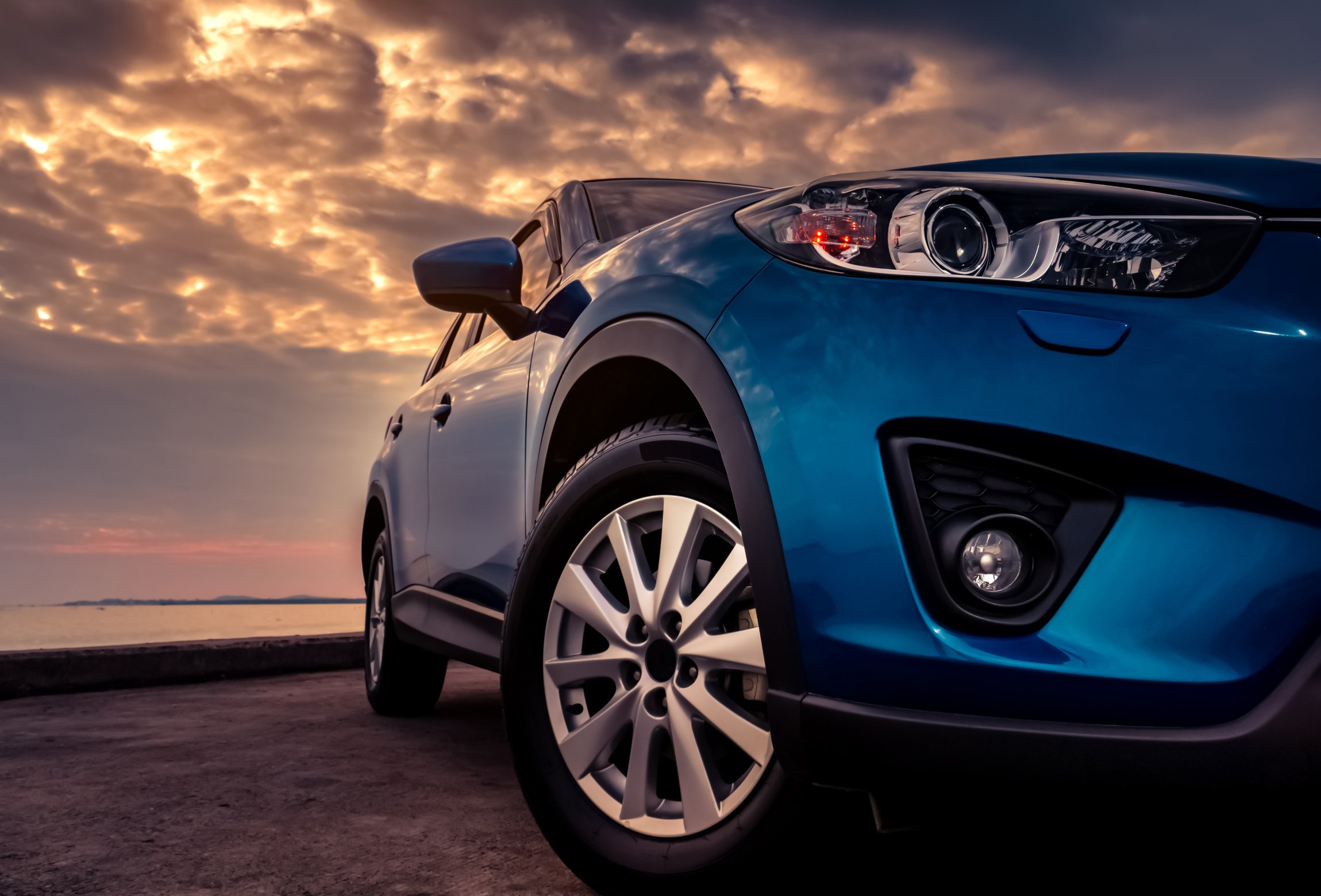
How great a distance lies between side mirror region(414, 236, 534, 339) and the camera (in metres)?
2.62

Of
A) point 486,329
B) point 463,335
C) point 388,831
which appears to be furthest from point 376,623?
point 388,831

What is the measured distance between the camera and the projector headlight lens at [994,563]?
1387 mm

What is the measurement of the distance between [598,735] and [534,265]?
183 centimetres

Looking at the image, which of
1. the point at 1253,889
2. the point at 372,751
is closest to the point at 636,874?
the point at 1253,889

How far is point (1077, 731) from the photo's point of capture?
127cm

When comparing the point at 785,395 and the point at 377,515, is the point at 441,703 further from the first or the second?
the point at 785,395

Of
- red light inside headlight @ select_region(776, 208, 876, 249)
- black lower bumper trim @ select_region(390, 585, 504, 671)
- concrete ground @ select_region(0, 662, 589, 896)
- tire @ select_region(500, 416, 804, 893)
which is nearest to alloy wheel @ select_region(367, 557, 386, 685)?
concrete ground @ select_region(0, 662, 589, 896)

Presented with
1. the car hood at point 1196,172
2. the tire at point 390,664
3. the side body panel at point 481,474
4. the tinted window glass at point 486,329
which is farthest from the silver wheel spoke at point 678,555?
the tire at point 390,664

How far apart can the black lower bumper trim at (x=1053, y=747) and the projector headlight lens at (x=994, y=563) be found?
0.60ft

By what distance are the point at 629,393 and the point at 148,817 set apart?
1.52 metres

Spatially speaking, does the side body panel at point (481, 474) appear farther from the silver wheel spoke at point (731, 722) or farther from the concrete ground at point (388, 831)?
the silver wheel spoke at point (731, 722)

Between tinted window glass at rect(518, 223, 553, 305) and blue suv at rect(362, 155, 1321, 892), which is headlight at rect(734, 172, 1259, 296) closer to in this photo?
blue suv at rect(362, 155, 1321, 892)

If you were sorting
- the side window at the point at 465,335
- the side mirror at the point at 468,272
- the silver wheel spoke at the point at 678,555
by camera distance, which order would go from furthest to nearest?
the side window at the point at 465,335 < the side mirror at the point at 468,272 < the silver wheel spoke at the point at 678,555

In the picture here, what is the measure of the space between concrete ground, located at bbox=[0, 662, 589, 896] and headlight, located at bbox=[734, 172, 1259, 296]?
1245mm
